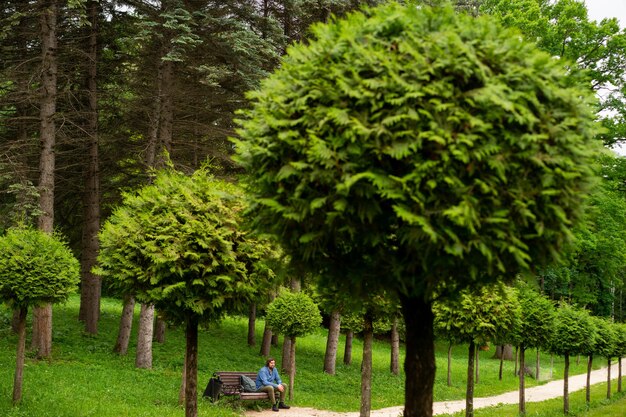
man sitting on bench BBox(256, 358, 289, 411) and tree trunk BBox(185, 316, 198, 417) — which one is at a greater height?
tree trunk BBox(185, 316, 198, 417)

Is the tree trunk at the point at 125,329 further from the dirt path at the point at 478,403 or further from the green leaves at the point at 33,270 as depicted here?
the green leaves at the point at 33,270

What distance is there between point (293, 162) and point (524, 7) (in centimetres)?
2352

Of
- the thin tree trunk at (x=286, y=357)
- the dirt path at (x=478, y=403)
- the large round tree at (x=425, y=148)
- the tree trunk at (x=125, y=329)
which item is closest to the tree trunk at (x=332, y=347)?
the thin tree trunk at (x=286, y=357)

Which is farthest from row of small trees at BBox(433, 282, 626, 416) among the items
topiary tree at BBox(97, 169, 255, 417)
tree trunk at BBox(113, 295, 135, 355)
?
tree trunk at BBox(113, 295, 135, 355)

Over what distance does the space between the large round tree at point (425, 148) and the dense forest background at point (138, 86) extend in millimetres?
8319

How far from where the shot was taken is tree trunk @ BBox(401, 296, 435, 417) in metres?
6.27

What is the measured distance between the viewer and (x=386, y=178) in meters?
5.21

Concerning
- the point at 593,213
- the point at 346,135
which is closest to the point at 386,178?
the point at 346,135

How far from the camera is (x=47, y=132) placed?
1683 centimetres

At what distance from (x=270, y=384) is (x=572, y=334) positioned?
34.4 feet

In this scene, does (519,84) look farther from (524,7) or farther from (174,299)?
(524,7)

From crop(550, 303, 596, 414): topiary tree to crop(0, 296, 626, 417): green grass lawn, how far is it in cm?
408

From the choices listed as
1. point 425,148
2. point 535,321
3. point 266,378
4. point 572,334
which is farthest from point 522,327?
point 425,148

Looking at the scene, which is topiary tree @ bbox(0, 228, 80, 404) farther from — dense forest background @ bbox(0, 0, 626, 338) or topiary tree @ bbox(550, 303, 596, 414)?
topiary tree @ bbox(550, 303, 596, 414)
